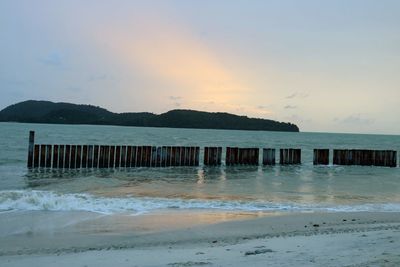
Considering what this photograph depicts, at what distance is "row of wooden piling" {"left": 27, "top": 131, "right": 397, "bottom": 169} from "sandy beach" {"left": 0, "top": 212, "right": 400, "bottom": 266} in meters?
A: 15.5

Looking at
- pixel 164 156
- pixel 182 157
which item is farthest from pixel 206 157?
pixel 164 156

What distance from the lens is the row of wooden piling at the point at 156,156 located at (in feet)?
87.3

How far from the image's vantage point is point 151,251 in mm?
7430

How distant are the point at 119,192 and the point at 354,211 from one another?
325 inches

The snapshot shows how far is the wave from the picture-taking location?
12570 mm

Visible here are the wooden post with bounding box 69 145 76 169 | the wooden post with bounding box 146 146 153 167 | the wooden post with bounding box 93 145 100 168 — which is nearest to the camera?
the wooden post with bounding box 69 145 76 169

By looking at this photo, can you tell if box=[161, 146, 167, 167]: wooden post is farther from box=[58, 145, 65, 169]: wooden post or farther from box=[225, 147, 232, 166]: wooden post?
box=[58, 145, 65, 169]: wooden post

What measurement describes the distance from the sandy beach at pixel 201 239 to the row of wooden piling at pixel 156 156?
15535 millimetres

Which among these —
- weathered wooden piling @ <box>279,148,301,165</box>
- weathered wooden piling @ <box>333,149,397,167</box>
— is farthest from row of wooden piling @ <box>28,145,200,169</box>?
weathered wooden piling @ <box>333,149,397,167</box>

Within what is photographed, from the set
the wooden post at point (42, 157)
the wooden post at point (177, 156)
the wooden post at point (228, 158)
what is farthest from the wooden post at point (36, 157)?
the wooden post at point (228, 158)

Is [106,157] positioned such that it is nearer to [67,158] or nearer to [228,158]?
[67,158]

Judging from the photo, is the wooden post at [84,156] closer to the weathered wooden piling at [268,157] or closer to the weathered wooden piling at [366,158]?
the weathered wooden piling at [268,157]

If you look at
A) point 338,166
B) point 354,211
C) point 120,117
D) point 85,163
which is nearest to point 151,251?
point 354,211

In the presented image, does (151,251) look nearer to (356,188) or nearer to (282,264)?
(282,264)
